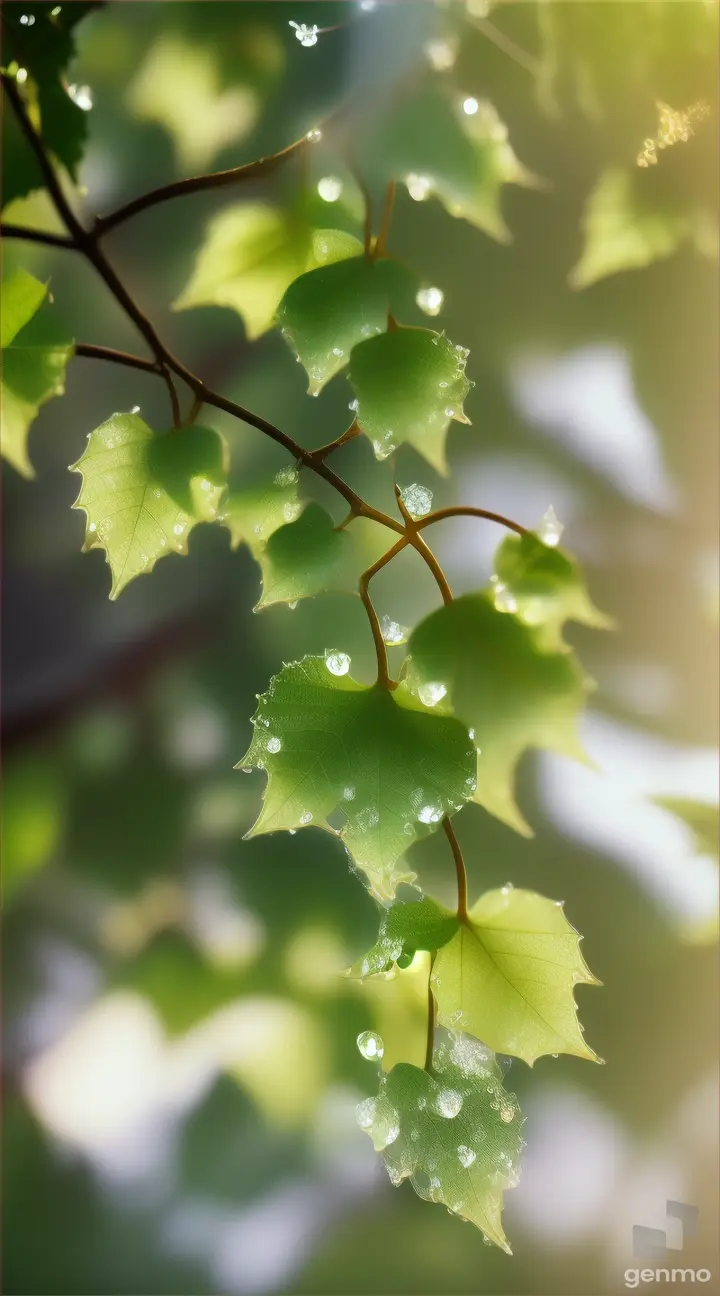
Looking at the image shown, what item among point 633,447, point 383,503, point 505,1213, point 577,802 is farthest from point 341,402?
point 505,1213

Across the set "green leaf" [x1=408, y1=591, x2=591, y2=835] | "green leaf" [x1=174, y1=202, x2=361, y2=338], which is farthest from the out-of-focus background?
"green leaf" [x1=408, y1=591, x2=591, y2=835]

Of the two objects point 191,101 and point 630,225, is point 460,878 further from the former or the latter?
point 191,101

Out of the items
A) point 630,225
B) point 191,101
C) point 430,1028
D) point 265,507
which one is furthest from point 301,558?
point 191,101

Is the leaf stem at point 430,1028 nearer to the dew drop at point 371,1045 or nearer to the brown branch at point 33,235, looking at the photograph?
the dew drop at point 371,1045

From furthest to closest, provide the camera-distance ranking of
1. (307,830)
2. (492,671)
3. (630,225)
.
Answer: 1. (307,830)
2. (630,225)
3. (492,671)

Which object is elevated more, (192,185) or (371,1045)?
(192,185)

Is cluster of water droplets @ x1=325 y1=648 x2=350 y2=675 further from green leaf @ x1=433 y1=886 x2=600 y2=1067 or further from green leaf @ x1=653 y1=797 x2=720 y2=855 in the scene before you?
green leaf @ x1=653 y1=797 x2=720 y2=855

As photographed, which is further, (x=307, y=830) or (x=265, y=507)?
→ (x=307, y=830)

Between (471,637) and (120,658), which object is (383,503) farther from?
(471,637)

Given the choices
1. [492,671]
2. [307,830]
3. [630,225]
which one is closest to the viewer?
[492,671]
